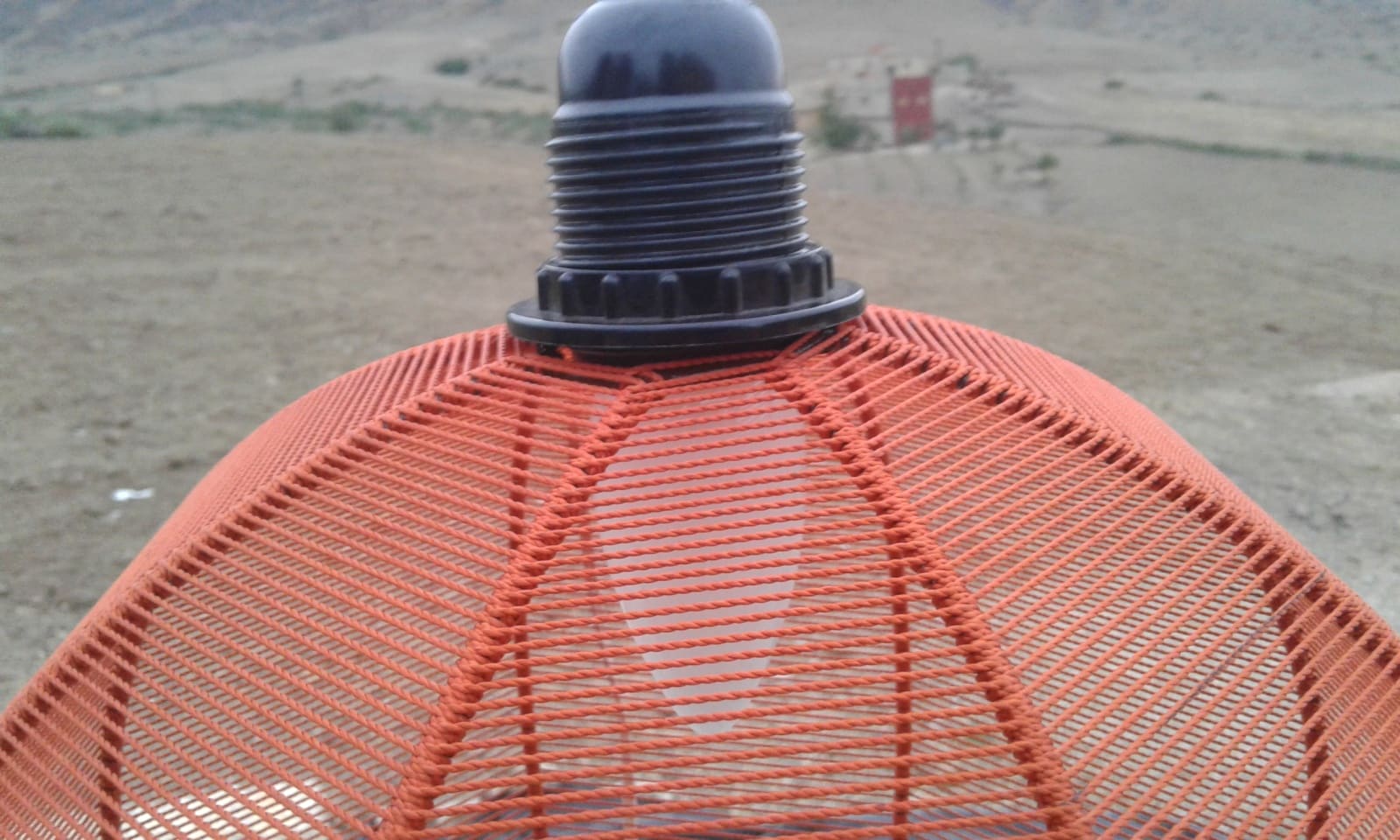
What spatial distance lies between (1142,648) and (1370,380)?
6825 mm

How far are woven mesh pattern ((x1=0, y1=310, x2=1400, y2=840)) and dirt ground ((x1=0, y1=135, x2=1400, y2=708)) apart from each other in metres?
3.00

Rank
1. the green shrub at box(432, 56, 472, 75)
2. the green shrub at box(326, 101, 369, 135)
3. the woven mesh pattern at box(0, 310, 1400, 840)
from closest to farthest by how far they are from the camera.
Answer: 1. the woven mesh pattern at box(0, 310, 1400, 840)
2. the green shrub at box(326, 101, 369, 135)
3. the green shrub at box(432, 56, 472, 75)

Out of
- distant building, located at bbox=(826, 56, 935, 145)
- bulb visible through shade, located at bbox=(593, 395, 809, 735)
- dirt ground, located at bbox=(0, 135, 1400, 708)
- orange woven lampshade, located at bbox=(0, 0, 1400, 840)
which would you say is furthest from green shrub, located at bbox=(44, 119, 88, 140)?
bulb visible through shade, located at bbox=(593, 395, 809, 735)

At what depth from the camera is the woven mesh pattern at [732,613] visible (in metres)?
0.96

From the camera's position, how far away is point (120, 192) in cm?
1143

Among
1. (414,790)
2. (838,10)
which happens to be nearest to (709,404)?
(414,790)

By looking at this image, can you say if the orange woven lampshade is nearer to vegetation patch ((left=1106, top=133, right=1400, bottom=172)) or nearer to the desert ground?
the desert ground

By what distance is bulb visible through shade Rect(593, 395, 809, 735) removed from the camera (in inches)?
38.8

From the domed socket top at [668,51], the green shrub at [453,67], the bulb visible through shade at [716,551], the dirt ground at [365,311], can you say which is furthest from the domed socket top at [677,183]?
the green shrub at [453,67]

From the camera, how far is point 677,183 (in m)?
1.19

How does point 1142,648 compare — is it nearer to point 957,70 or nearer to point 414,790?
point 414,790

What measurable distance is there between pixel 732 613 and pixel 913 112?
61.7ft

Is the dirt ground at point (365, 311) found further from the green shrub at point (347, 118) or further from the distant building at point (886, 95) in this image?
the distant building at point (886, 95)

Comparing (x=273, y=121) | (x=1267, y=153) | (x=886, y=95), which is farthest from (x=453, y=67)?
(x=1267, y=153)
